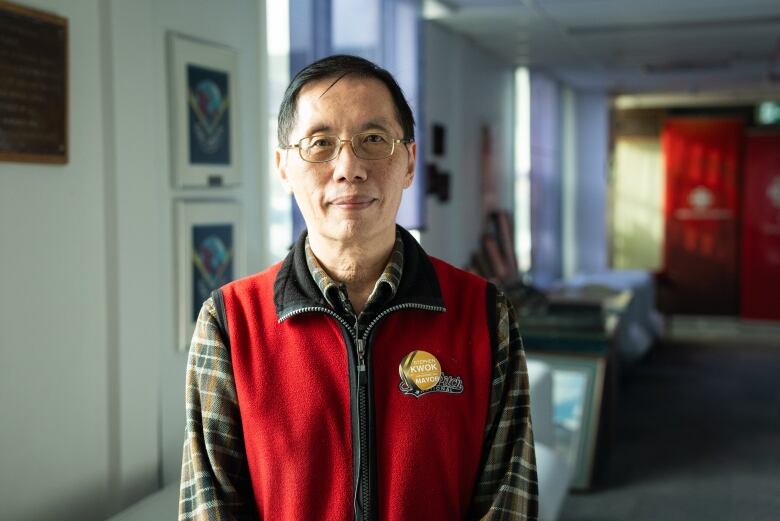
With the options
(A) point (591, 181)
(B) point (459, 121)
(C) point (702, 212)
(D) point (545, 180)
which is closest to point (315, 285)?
(B) point (459, 121)

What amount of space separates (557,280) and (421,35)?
169 inches

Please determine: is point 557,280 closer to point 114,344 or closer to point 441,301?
point 114,344

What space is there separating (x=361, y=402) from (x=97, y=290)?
4.08 feet

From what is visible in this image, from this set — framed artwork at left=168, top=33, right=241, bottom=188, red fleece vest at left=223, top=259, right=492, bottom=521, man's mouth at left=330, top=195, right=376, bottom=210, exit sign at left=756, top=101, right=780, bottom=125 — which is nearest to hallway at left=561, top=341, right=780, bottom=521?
framed artwork at left=168, top=33, right=241, bottom=188

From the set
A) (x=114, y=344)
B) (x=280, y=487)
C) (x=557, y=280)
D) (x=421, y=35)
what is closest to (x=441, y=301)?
(x=280, y=487)

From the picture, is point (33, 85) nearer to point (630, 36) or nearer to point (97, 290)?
point (97, 290)

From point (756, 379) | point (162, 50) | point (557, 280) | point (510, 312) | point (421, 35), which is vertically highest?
point (421, 35)

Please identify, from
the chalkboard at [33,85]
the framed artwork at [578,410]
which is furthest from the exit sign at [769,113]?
the chalkboard at [33,85]

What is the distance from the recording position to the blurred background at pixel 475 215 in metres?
2.28

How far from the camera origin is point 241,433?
1522 millimetres

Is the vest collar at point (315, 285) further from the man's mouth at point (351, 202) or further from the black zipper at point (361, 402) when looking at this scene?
the man's mouth at point (351, 202)

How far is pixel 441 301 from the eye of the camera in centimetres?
155

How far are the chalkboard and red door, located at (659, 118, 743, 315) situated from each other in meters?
8.73

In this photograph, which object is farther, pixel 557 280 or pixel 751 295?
pixel 751 295
